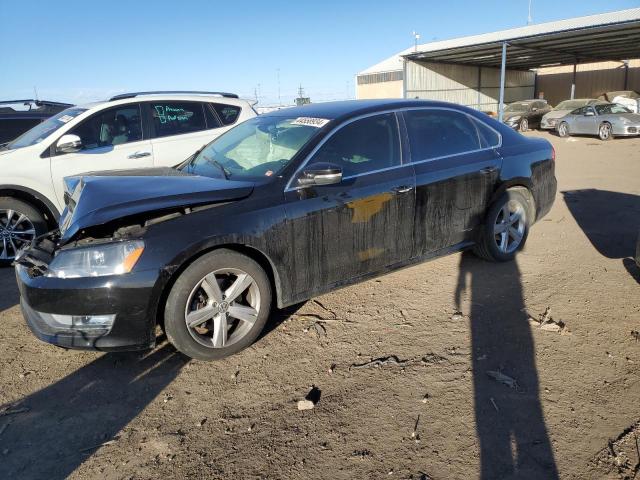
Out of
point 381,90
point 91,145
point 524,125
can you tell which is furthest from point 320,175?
point 381,90

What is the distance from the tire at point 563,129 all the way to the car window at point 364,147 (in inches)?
721

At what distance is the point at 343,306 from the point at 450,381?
1.28 metres

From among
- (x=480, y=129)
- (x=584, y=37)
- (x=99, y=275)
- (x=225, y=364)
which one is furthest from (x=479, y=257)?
(x=584, y=37)

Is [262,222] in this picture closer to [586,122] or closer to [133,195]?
[133,195]

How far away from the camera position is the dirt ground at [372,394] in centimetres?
231

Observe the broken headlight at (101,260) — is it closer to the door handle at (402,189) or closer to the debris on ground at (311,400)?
the debris on ground at (311,400)

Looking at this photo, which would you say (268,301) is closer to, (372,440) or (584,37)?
(372,440)

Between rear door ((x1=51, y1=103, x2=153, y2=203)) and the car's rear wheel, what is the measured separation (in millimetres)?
18363

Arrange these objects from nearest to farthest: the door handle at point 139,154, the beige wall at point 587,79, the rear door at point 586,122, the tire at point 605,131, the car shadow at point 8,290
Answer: the car shadow at point 8,290, the door handle at point 139,154, the tire at point 605,131, the rear door at point 586,122, the beige wall at point 587,79

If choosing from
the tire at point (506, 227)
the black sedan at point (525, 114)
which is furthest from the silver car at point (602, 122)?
the tire at point (506, 227)

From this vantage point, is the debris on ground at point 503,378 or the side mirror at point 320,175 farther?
the side mirror at point 320,175

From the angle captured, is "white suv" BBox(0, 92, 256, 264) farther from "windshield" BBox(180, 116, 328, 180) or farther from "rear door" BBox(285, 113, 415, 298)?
"rear door" BBox(285, 113, 415, 298)

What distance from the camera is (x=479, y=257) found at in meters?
4.96

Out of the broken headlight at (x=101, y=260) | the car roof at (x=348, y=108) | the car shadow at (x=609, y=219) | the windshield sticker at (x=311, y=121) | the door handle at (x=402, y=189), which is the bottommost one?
the car shadow at (x=609, y=219)
